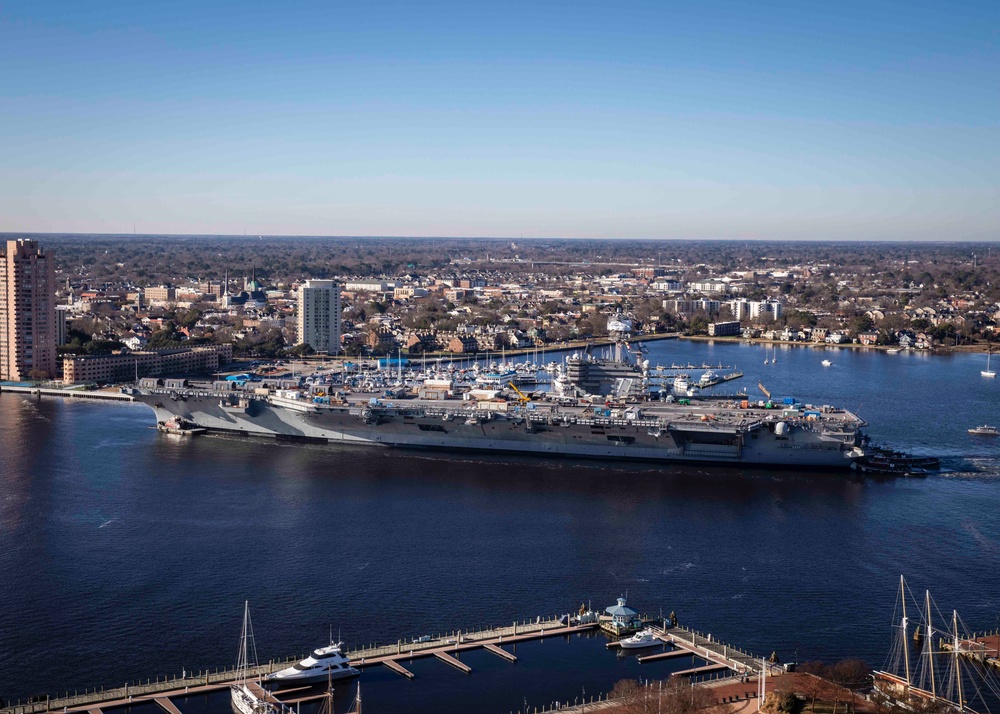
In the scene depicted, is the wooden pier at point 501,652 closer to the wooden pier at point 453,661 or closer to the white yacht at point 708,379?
the wooden pier at point 453,661

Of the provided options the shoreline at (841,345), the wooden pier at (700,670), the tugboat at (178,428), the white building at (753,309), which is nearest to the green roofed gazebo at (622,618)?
the wooden pier at (700,670)

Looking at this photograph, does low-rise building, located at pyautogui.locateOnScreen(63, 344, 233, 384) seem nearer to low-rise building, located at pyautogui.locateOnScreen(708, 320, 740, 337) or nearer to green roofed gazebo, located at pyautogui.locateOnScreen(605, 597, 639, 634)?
low-rise building, located at pyautogui.locateOnScreen(708, 320, 740, 337)

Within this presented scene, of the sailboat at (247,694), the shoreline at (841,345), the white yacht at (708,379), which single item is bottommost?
the sailboat at (247,694)

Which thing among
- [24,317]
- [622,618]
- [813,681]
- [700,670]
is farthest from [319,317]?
[813,681]

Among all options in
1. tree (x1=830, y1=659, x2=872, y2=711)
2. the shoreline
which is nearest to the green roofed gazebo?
tree (x1=830, y1=659, x2=872, y2=711)

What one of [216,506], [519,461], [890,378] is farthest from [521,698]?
[890,378]

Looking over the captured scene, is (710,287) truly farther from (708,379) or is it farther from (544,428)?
(544,428)

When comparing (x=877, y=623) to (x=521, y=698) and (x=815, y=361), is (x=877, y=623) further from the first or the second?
(x=815, y=361)
